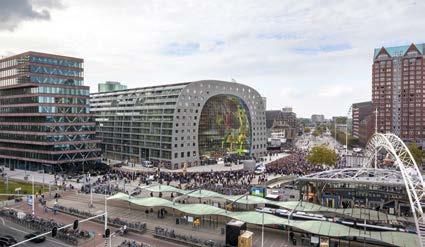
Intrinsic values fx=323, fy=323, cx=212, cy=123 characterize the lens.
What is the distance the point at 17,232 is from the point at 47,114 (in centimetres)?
5342

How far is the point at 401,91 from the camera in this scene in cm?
16262

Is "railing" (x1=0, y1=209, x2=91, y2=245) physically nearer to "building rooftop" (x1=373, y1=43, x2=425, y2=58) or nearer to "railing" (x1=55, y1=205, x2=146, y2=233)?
"railing" (x1=55, y1=205, x2=146, y2=233)

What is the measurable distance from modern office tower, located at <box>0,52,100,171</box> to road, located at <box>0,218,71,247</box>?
44.6 meters

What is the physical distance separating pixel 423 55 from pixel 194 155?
12643cm

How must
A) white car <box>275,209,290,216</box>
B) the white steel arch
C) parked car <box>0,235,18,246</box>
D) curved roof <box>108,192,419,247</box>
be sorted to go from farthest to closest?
white car <box>275,209,290,216</box>
parked car <box>0,235,18,246</box>
curved roof <box>108,192,419,247</box>
the white steel arch

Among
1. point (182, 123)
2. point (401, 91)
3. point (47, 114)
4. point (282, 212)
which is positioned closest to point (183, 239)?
point (282, 212)

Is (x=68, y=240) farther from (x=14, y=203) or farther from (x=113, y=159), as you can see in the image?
(x=113, y=159)

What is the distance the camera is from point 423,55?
157 metres

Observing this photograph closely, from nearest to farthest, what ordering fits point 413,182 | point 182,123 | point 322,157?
point 413,182 < point 322,157 < point 182,123

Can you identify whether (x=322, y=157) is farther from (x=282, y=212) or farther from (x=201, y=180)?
(x=282, y=212)

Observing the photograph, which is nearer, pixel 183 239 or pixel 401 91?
pixel 183 239

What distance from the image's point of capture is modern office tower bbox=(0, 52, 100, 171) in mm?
90938

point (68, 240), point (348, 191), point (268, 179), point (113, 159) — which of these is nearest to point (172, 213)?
point (68, 240)

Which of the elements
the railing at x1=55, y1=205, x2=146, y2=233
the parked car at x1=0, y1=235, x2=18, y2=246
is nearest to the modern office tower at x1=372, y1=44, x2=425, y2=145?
the railing at x1=55, y1=205, x2=146, y2=233
